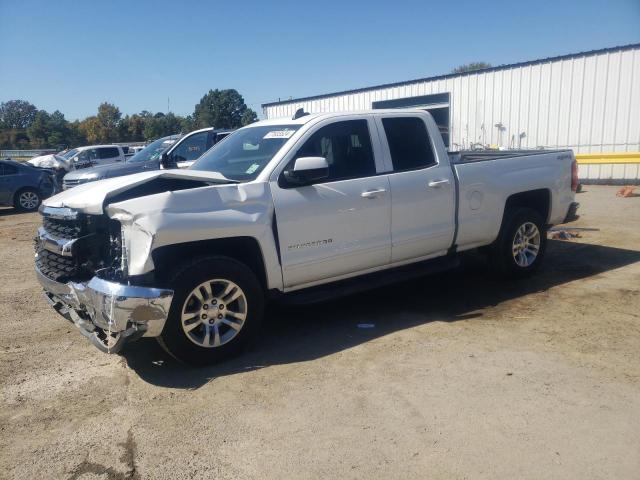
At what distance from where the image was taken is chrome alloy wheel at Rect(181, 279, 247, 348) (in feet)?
13.7

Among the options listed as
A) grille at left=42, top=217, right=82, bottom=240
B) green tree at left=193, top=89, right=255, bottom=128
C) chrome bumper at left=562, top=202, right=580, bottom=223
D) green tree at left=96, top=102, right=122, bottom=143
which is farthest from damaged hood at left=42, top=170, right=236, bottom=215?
green tree at left=193, top=89, right=255, bottom=128

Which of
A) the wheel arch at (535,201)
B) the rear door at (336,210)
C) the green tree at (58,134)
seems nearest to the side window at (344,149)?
the rear door at (336,210)

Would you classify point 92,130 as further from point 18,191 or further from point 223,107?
point 18,191

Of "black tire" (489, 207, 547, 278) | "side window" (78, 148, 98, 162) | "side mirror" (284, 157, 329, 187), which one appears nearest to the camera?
"side mirror" (284, 157, 329, 187)

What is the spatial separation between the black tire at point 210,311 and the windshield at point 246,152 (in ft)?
2.87

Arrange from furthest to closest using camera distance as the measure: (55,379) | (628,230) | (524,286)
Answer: (628,230) < (524,286) < (55,379)

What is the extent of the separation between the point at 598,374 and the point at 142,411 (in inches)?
130

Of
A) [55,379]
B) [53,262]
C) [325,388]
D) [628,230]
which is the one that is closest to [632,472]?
[325,388]

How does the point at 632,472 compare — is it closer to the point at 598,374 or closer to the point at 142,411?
the point at 598,374

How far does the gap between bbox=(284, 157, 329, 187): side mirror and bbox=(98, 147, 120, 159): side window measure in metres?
19.2

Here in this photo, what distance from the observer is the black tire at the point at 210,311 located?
160 inches

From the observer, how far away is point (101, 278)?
404cm

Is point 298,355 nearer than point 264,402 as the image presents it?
No

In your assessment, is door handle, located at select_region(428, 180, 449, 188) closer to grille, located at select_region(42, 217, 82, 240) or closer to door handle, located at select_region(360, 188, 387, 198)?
door handle, located at select_region(360, 188, 387, 198)
